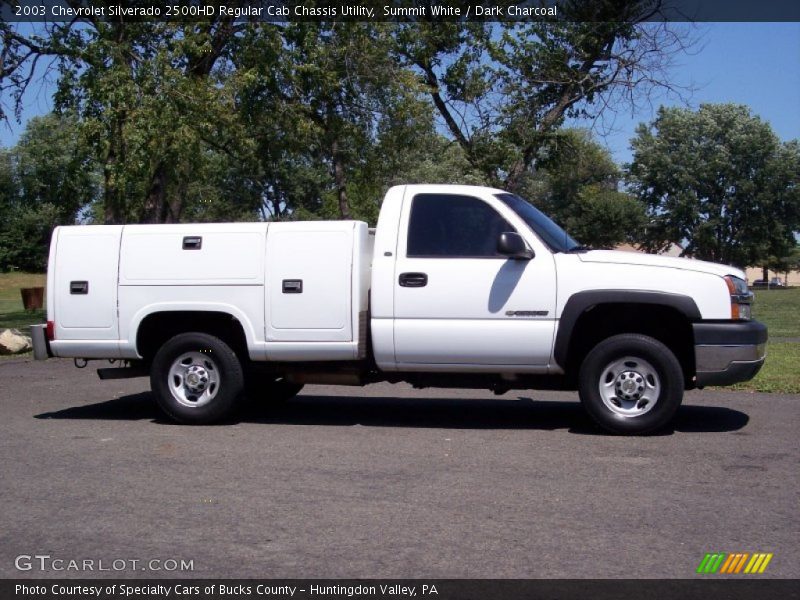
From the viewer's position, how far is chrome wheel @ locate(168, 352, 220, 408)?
9055 millimetres

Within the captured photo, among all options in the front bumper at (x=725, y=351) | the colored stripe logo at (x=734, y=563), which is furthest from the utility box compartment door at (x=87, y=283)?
the colored stripe logo at (x=734, y=563)

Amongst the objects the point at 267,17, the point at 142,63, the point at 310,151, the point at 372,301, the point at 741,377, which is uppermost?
the point at 267,17

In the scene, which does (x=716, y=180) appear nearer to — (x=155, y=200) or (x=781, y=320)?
(x=781, y=320)

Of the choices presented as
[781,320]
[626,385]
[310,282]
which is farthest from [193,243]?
[781,320]

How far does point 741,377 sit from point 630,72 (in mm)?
12315

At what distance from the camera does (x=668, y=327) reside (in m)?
8.61

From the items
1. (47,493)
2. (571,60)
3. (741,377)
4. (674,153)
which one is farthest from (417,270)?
(674,153)

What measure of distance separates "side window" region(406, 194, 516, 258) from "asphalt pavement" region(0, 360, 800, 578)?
1.67 metres

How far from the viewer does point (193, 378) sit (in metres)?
9.05

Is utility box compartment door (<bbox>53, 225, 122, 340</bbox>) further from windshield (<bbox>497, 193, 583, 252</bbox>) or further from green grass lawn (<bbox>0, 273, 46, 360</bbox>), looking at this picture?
green grass lawn (<bbox>0, 273, 46, 360</bbox>)

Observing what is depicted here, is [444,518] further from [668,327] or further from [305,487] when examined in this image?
[668,327]

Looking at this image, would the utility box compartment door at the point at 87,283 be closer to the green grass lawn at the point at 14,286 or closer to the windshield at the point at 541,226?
the windshield at the point at 541,226

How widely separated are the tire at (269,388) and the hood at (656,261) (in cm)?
326

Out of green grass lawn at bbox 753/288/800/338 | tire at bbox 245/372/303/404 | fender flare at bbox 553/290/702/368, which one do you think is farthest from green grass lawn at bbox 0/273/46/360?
fender flare at bbox 553/290/702/368
